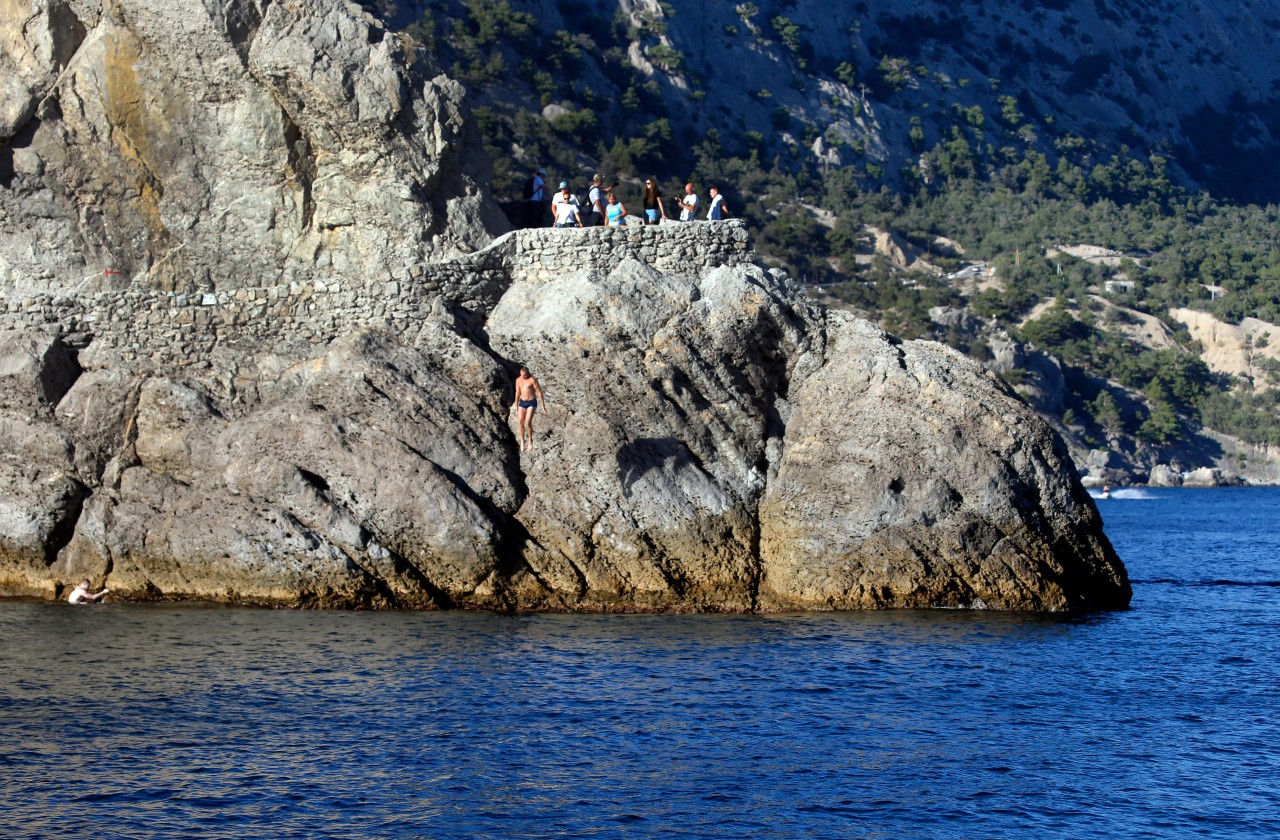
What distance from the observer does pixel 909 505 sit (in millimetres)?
20984

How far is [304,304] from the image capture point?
23.2m

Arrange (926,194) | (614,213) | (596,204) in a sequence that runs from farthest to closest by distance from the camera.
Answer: (926,194), (596,204), (614,213)

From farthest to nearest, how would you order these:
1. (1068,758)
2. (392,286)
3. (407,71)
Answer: (407,71) → (392,286) → (1068,758)

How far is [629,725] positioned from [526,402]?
712 centimetres

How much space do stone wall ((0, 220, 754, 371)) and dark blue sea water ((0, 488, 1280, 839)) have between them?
14.5ft

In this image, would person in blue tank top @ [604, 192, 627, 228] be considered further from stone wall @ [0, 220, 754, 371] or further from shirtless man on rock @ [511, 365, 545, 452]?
shirtless man on rock @ [511, 365, 545, 452]

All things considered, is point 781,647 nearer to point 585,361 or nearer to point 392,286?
point 585,361

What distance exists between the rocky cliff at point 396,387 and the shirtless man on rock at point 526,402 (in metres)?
0.30

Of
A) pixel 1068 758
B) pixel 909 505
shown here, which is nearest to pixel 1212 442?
pixel 909 505

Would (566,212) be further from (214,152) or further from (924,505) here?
(924,505)

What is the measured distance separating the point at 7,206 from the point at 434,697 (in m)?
13.8

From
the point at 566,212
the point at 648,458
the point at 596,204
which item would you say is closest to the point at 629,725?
the point at 648,458

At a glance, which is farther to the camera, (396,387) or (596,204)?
(596,204)

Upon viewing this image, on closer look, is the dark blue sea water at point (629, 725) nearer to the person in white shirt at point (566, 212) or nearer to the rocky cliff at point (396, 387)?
the rocky cliff at point (396, 387)
